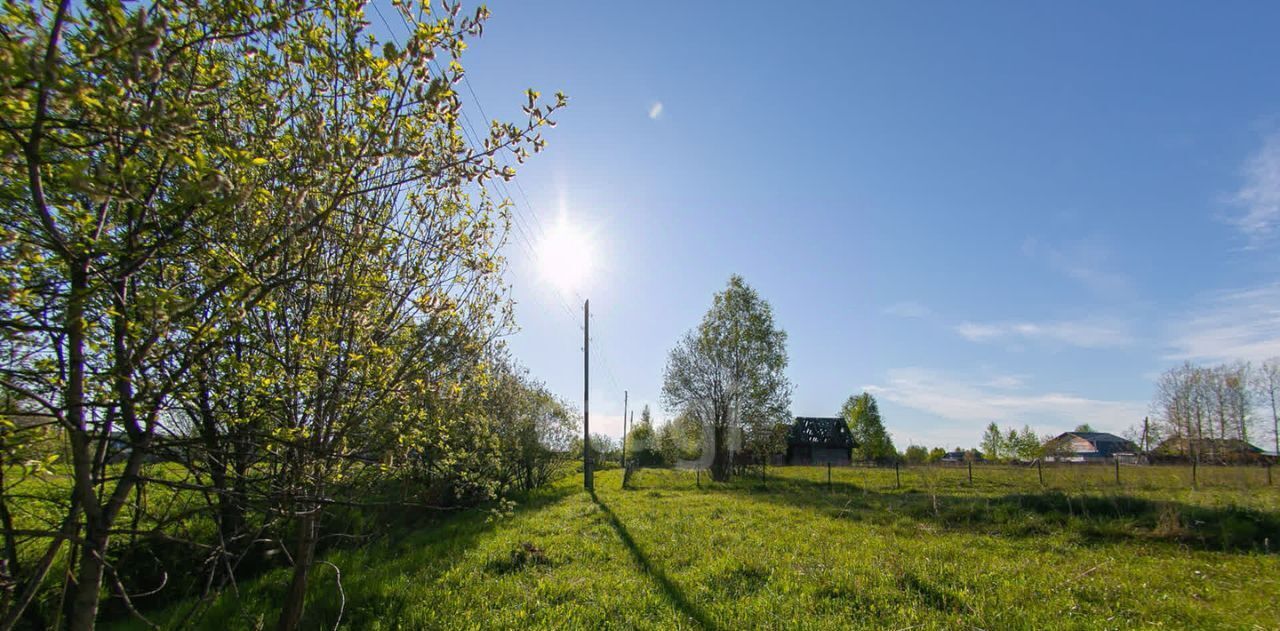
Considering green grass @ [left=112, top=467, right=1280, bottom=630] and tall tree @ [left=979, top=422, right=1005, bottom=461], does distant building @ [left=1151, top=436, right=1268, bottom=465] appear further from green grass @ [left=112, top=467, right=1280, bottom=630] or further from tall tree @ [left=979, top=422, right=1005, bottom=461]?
green grass @ [left=112, top=467, right=1280, bottom=630]

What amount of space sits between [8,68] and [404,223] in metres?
4.31

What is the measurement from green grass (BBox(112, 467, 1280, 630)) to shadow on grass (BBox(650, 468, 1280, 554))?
5 centimetres

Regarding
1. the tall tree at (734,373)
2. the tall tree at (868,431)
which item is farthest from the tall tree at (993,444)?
the tall tree at (734,373)

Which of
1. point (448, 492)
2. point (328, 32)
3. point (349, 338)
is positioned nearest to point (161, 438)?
point (349, 338)

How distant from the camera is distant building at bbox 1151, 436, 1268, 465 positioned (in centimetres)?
4169

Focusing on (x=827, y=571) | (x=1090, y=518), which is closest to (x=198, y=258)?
(x=827, y=571)

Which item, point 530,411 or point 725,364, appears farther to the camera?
point 725,364

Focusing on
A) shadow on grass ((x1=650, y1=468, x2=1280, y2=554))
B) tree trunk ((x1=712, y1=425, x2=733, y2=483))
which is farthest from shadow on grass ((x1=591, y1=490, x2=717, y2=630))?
tree trunk ((x1=712, y1=425, x2=733, y2=483))

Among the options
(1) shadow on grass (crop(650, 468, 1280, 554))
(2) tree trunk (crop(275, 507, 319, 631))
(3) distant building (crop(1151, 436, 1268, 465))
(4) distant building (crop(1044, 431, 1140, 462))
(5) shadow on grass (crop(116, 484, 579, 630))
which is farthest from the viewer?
(4) distant building (crop(1044, 431, 1140, 462))

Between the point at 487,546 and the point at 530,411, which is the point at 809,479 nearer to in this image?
the point at 530,411

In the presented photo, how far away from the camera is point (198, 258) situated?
2.70 meters

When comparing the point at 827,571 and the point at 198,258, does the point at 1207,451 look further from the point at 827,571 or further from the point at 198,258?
the point at 198,258

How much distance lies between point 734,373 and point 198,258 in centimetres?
2913

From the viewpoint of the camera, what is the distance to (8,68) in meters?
1.58
